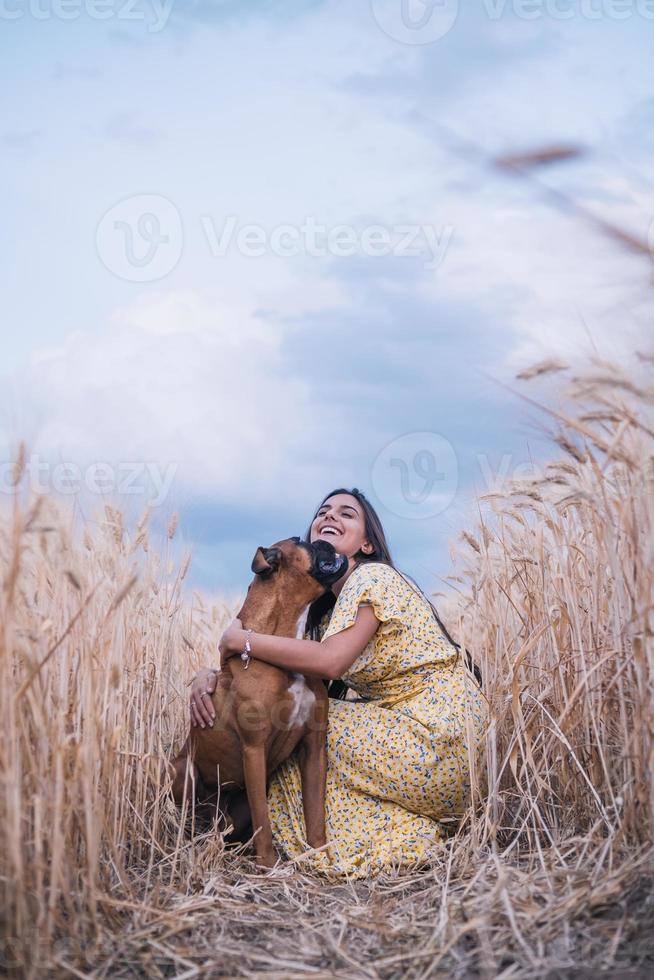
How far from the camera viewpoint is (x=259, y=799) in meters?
Result: 3.55

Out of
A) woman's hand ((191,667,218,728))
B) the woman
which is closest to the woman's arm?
the woman

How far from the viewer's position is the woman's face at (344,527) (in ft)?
14.3

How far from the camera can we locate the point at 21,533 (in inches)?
89.4

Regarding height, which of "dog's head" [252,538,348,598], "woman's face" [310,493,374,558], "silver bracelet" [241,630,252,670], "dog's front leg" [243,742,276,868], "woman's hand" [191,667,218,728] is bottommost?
"dog's front leg" [243,742,276,868]

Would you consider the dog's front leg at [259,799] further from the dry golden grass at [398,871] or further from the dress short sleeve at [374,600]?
the dress short sleeve at [374,600]

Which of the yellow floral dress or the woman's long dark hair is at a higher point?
the woman's long dark hair

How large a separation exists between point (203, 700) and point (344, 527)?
1.13m

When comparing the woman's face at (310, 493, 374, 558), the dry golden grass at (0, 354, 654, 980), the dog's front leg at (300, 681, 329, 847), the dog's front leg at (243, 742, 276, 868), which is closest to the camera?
the dry golden grass at (0, 354, 654, 980)

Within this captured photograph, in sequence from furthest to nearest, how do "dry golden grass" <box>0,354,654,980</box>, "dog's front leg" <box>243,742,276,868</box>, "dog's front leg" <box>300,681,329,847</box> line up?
"dog's front leg" <box>300,681,329,847</box> < "dog's front leg" <box>243,742,276,868</box> < "dry golden grass" <box>0,354,654,980</box>

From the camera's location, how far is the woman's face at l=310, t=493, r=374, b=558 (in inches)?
171

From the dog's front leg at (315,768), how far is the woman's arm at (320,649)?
0.68 feet

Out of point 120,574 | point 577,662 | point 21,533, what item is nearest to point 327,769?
point 577,662

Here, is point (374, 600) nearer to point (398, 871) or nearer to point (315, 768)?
point (315, 768)

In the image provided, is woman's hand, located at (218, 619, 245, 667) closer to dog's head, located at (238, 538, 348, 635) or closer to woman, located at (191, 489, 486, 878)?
woman, located at (191, 489, 486, 878)
